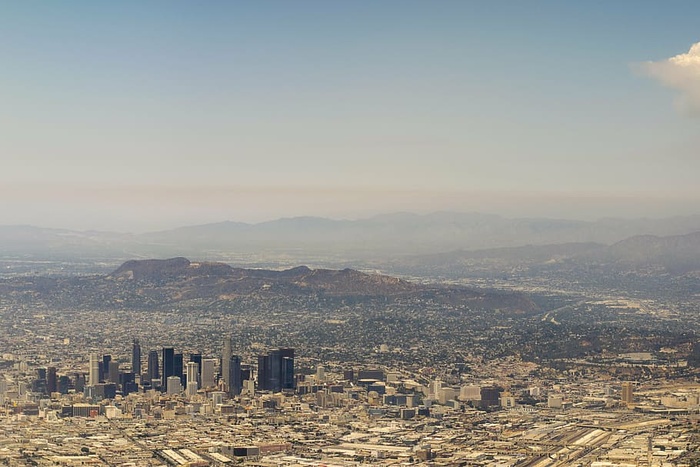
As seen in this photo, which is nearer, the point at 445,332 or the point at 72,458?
the point at 72,458

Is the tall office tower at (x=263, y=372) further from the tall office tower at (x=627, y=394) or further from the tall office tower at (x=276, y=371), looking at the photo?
the tall office tower at (x=627, y=394)

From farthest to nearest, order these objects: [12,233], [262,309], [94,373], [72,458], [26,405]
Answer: [12,233] < [262,309] < [94,373] < [26,405] < [72,458]

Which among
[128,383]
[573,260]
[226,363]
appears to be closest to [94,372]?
[128,383]

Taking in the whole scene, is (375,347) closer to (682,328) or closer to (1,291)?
(682,328)

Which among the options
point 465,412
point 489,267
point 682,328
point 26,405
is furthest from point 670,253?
point 26,405

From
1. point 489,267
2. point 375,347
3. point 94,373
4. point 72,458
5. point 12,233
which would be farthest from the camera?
point 12,233

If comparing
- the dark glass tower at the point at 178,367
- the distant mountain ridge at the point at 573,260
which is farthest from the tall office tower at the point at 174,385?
the distant mountain ridge at the point at 573,260
